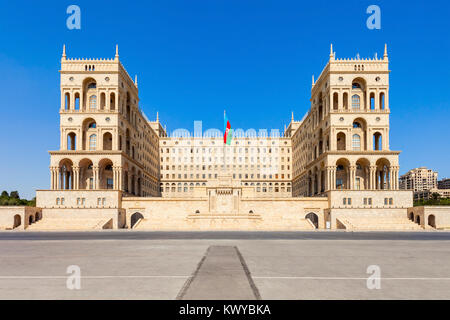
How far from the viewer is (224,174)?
90.5m

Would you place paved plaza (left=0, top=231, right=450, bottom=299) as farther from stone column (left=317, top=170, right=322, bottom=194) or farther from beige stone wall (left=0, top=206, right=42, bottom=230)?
stone column (left=317, top=170, right=322, bottom=194)

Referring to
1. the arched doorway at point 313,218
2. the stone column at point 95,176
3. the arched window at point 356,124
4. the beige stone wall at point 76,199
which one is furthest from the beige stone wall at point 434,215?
the stone column at point 95,176

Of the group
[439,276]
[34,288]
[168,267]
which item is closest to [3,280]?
[34,288]

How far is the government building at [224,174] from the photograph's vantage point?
244 feet

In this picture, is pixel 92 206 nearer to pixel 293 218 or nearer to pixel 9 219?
pixel 9 219

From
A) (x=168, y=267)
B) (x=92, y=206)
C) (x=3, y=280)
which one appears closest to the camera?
(x=3, y=280)

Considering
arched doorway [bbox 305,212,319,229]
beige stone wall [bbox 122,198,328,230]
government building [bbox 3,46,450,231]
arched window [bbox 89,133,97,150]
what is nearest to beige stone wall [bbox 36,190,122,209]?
government building [bbox 3,46,450,231]

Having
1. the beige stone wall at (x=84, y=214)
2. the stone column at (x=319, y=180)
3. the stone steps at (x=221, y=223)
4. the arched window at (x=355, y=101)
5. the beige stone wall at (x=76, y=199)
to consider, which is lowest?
the stone steps at (x=221, y=223)

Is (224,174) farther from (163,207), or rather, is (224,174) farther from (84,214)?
(84,214)

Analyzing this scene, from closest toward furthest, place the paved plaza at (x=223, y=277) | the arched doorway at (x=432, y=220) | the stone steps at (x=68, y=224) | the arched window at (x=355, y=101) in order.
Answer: the paved plaza at (x=223, y=277) → the stone steps at (x=68, y=224) → the arched doorway at (x=432, y=220) → the arched window at (x=355, y=101)

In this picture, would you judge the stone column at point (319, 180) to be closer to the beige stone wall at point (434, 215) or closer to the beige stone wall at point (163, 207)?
the beige stone wall at point (434, 215)

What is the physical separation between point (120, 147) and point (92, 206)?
16.3m

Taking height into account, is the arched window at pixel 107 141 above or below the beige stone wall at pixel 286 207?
above

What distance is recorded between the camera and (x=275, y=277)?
49.5 feet
